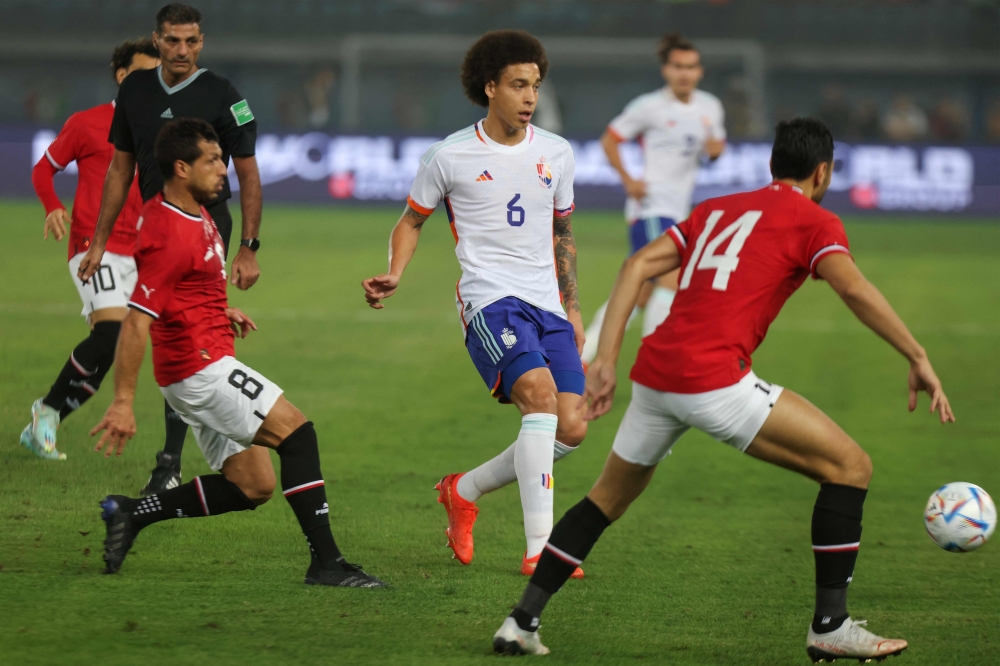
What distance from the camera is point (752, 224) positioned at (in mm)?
4195

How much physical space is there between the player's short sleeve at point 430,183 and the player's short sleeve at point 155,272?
46.9 inches

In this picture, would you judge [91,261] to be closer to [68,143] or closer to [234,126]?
[234,126]

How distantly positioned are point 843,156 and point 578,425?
17.5 m

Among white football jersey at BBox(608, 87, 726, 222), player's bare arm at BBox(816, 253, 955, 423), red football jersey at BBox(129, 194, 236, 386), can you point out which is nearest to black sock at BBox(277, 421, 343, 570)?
red football jersey at BBox(129, 194, 236, 386)

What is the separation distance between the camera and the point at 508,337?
17.2ft

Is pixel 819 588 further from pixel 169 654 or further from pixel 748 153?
pixel 748 153

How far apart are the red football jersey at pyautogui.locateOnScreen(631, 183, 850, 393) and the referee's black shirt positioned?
2.76 metres

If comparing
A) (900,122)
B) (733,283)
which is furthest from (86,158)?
(900,122)

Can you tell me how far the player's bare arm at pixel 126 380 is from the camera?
4.44 meters

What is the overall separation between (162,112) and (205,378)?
6.09ft

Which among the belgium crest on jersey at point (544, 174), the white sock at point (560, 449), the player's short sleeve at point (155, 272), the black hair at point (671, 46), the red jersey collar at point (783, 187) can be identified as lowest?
the white sock at point (560, 449)

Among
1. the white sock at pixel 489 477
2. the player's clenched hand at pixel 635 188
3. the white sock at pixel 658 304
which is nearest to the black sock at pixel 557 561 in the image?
the white sock at pixel 489 477

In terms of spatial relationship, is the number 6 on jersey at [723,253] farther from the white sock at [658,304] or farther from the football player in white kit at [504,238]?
the white sock at [658,304]

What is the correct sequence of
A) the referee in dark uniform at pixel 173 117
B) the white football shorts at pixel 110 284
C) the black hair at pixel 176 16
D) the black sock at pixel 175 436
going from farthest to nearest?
the white football shorts at pixel 110 284
the black sock at pixel 175 436
the referee in dark uniform at pixel 173 117
the black hair at pixel 176 16
